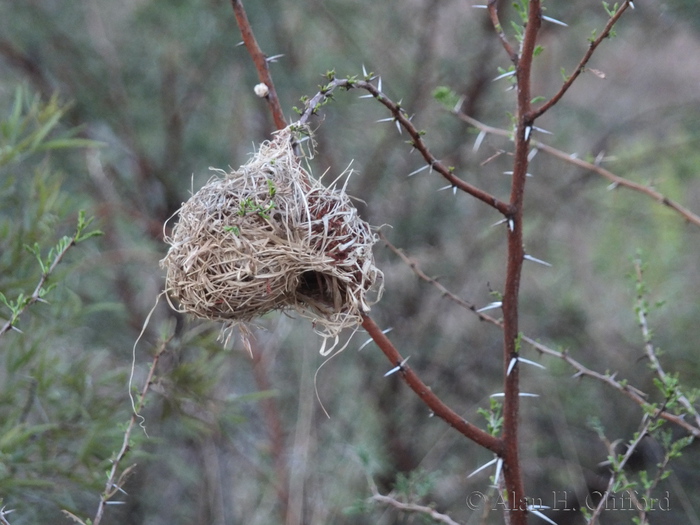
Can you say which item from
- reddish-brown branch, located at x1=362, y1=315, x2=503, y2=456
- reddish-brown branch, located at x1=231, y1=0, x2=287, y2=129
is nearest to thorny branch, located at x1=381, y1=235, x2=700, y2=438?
reddish-brown branch, located at x1=362, y1=315, x2=503, y2=456

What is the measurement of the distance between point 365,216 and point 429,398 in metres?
2.93

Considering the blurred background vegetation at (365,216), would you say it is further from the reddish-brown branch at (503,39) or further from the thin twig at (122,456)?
the reddish-brown branch at (503,39)

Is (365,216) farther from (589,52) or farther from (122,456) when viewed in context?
(589,52)

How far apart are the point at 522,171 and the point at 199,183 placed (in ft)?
10.5

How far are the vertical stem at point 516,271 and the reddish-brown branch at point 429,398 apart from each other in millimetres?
47

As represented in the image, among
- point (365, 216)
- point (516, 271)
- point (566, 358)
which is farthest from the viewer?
point (365, 216)

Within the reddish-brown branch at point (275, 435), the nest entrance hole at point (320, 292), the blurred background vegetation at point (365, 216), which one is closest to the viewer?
the nest entrance hole at point (320, 292)

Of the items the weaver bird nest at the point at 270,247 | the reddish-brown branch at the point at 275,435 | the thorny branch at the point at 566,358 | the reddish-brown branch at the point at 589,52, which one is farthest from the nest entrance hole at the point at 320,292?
the reddish-brown branch at the point at 275,435

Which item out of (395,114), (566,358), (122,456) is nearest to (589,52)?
(395,114)

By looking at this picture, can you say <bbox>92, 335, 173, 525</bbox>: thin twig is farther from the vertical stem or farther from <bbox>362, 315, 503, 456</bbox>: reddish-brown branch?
the vertical stem

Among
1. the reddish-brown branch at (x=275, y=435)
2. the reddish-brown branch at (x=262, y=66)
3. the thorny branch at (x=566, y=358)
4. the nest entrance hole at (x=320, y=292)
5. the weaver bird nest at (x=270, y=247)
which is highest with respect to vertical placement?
the reddish-brown branch at (x=262, y=66)

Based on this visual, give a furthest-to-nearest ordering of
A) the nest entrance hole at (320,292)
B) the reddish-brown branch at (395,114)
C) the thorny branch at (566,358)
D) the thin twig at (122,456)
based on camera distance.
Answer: the thorny branch at (566,358) < the thin twig at (122,456) < the nest entrance hole at (320,292) < the reddish-brown branch at (395,114)

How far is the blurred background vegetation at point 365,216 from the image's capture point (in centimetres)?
423

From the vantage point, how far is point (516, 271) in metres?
1.81
